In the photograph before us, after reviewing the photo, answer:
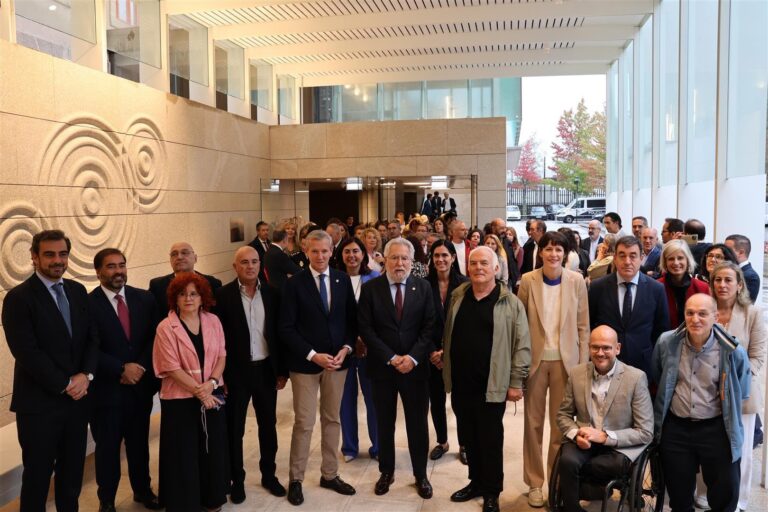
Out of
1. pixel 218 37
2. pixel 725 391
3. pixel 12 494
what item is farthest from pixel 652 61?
pixel 12 494

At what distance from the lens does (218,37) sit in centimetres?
1140

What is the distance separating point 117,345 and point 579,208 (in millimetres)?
18939

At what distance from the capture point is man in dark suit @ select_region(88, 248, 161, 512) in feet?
13.2

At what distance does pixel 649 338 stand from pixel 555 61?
11.4 meters

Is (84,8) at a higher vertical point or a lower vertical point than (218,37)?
lower

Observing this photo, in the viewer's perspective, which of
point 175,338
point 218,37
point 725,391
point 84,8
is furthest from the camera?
point 218,37

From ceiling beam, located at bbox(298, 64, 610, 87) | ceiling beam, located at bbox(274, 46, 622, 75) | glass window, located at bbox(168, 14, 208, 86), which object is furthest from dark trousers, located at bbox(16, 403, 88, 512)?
ceiling beam, located at bbox(298, 64, 610, 87)

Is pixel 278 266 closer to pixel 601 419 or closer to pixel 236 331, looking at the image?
pixel 236 331

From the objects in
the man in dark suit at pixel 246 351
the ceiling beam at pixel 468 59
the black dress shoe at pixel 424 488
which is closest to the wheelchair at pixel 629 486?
the black dress shoe at pixel 424 488

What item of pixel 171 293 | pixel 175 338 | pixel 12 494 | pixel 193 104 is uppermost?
pixel 193 104

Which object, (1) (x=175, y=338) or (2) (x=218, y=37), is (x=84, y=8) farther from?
(1) (x=175, y=338)

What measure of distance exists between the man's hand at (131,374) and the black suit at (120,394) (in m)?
0.03

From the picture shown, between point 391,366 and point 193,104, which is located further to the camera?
point 193,104

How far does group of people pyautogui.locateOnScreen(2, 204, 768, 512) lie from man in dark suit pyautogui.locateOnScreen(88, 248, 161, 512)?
0.5 inches
